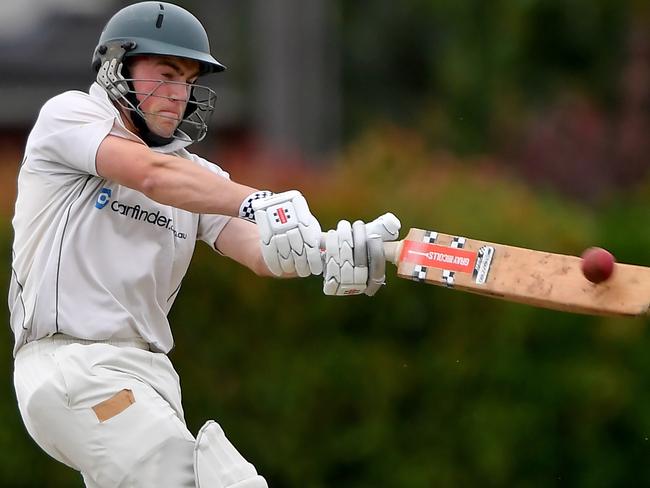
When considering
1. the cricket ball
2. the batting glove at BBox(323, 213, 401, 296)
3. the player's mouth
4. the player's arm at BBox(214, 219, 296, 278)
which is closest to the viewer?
the cricket ball

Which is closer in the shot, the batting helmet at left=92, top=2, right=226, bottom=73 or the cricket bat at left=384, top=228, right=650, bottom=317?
the cricket bat at left=384, top=228, right=650, bottom=317

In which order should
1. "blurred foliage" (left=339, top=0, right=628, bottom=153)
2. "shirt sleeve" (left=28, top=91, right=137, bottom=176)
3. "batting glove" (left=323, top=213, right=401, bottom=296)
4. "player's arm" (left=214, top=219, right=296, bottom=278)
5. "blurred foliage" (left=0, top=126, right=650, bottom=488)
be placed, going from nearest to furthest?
1. "batting glove" (left=323, top=213, right=401, bottom=296)
2. "shirt sleeve" (left=28, top=91, right=137, bottom=176)
3. "player's arm" (left=214, top=219, right=296, bottom=278)
4. "blurred foliage" (left=0, top=126, right=650, bottom=488)
5. "blurred foliage" (left=339, top=0, right=628, bottom=153)

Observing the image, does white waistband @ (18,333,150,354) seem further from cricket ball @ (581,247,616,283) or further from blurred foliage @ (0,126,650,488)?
blurred foliage @ (0,126,650,488)

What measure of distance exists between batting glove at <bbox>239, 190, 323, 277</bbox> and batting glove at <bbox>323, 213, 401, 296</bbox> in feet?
0.13

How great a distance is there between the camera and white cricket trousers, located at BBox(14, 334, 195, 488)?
427 centimetres

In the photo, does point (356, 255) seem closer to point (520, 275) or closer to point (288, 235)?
point (288, 235)

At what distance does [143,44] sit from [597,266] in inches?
59.0

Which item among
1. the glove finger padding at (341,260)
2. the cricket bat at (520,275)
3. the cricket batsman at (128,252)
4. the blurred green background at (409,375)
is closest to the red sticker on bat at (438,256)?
the cricket bat at (520,275)

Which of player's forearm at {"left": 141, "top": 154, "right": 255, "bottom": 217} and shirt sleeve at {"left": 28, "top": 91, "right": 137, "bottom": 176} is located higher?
shirt sleeve at {"left": 28, "top": 91, "right": 137, "bottom": 176}

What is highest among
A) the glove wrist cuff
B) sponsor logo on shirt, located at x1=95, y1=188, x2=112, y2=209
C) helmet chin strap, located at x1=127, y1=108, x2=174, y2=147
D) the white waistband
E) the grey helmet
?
the grey helmet

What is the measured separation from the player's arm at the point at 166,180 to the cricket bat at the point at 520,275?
492mm

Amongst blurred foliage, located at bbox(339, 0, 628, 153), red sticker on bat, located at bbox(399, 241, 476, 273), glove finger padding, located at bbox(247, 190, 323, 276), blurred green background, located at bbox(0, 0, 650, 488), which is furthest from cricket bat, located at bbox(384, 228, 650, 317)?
blurred foliage, located at bbox(339, 0, 628, 153)

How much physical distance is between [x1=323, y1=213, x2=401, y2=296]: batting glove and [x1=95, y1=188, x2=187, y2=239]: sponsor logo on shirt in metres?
0.59

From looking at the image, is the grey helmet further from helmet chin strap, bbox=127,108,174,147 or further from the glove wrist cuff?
the glove wrist cuff
